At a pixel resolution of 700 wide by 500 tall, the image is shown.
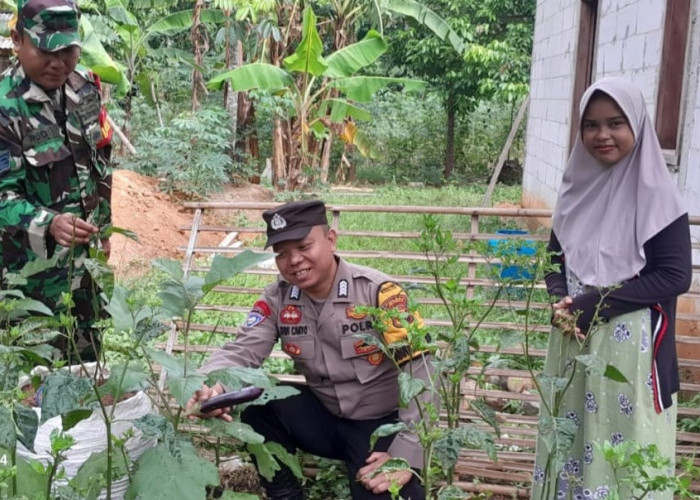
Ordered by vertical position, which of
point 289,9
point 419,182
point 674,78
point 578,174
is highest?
point 289,9

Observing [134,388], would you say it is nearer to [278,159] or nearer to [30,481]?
[30,481]

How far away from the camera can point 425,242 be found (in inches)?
60.9

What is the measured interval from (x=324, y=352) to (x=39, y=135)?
1.09 metres

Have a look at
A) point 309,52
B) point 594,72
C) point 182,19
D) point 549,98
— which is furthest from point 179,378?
point 182,19

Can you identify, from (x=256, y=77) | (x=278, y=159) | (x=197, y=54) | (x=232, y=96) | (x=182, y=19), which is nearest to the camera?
(x=256, y=77)

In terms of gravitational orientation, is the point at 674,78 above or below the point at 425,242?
above

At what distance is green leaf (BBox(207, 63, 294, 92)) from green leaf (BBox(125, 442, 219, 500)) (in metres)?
6.68

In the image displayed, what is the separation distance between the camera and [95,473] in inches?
58.7

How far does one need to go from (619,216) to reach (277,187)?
832 cm

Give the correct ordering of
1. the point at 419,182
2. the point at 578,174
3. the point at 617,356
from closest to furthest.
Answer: the point at 617,356 → the point at 578,174 → the point at 419,182

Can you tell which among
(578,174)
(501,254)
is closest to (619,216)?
(578,174)

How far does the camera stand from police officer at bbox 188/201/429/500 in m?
2.17

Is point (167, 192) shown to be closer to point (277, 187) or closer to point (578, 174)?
point (277, 187)

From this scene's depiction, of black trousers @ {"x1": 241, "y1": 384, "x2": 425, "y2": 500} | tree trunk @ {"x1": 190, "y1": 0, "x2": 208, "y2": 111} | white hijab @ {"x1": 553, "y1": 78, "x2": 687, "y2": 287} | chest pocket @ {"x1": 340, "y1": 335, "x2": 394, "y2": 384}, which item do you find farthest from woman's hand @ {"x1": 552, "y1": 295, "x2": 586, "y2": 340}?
tree trunk @ {"x1": 190, "y1": 0, "x2": 208, "y2": 111}
